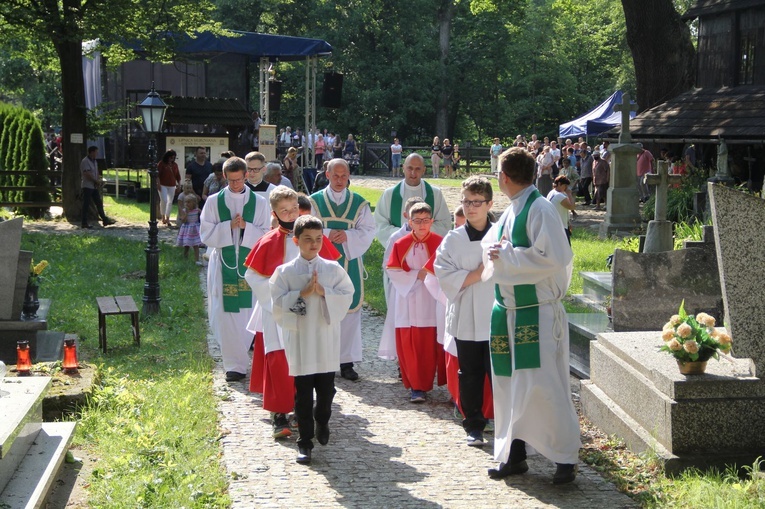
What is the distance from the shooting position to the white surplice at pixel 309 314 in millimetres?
7070

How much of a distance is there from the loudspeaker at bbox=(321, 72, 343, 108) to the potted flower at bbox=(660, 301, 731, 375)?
29.0 metres

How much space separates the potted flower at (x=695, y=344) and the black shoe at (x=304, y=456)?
7.91ft

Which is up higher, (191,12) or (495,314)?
(191,12)

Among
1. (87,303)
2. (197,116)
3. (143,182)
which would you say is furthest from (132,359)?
(143,182)

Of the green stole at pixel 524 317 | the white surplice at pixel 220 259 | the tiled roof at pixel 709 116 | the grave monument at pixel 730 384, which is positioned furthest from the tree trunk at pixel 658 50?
the green stole at pixel 524 317

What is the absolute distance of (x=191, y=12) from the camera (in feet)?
79.1

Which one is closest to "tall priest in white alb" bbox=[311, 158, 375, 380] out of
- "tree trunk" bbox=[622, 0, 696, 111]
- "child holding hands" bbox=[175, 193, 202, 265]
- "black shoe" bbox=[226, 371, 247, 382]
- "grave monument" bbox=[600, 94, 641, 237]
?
"black shoe" bbox=[226, 371, 247, 382]

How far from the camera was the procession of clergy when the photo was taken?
21.2 feet

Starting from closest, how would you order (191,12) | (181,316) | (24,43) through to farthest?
1. (181,316)
2. (191,12)
3. (24,43)

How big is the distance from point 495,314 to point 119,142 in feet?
98.2

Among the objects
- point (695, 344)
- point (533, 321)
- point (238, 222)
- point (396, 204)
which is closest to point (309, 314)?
point (533, 321)

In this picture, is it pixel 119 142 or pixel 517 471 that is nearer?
pixel 517 471

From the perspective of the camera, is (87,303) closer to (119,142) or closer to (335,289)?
(335,289)

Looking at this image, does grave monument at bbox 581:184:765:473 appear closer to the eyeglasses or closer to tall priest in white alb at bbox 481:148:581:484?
tall priest in white alb at bbox 481:148:581:484
